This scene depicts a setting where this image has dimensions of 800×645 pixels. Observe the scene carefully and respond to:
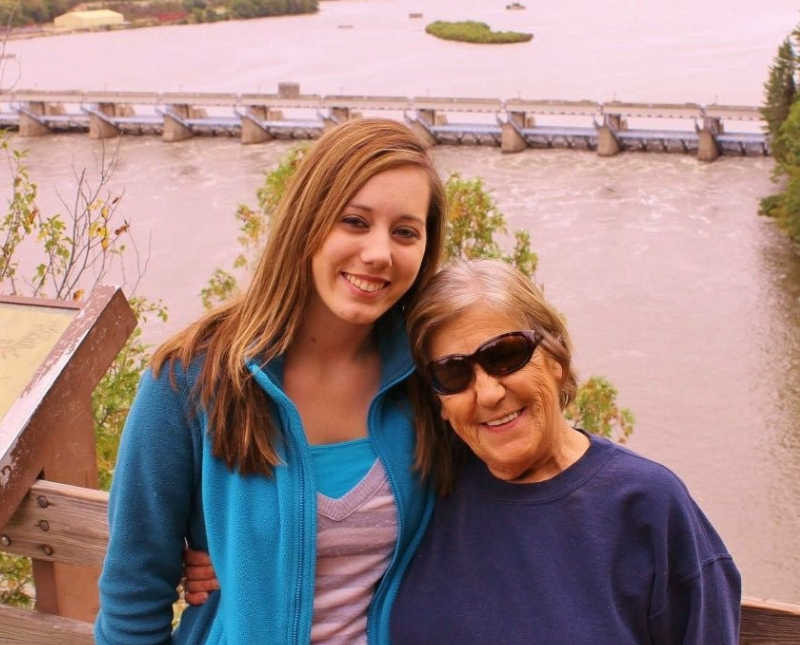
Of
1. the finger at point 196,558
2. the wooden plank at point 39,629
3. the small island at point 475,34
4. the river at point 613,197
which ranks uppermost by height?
the finger at point 196,558

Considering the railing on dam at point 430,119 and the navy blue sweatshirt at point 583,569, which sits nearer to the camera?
the navy blue sweatshirt at point 583,569

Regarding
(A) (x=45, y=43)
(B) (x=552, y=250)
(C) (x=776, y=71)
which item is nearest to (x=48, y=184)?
(B) (x=552, y=250)

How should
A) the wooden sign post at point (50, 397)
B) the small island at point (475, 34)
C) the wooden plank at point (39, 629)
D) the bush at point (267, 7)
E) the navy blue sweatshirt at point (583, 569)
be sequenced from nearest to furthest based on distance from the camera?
the navy blue sweatshirt at point (583, 569) < the wooden sign post at point (50, 397) < the wooden plank at point (39, 629) < the small island at point (475, 34) < the bush at point (267, 7)

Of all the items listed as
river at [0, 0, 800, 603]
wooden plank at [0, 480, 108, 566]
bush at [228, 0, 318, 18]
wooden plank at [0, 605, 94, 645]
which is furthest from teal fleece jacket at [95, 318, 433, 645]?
bush at [228, 0, 318, 18]

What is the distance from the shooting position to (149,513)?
174cm

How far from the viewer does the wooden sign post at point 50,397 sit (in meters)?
2.07

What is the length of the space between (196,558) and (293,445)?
271 millimetres

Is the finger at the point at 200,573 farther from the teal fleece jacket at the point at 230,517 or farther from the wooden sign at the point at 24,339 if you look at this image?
the wooden sign at the point at 24,339

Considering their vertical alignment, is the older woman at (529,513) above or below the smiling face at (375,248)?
below

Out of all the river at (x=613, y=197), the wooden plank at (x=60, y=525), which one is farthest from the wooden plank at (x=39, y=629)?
the river at (x=613, y=197)

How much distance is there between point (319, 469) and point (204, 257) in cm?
2054

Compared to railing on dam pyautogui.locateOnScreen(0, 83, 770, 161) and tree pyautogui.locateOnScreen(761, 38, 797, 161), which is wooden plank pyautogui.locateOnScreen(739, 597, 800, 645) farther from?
railing on dam pyautogui.locateOnScreen(0, 83, 770, 161)

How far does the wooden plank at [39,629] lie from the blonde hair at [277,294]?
29.3 inches

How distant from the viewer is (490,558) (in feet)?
5.50
